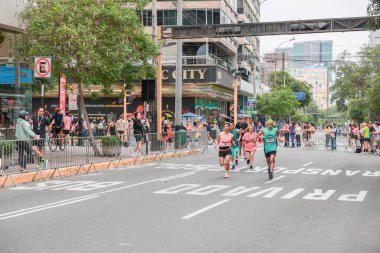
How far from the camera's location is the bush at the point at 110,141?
20448 mm

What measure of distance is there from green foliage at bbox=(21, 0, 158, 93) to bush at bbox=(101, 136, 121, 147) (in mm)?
2464

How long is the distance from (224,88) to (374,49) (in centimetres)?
2341

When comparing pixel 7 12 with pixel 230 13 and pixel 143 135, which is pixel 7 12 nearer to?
pixel 143 135

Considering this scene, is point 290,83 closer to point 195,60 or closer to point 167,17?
point 195,60

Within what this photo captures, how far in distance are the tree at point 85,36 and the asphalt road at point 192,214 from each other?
5633 mm

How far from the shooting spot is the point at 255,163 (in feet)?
73.9

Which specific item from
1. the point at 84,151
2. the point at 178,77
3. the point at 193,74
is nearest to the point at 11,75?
the point at 84,151

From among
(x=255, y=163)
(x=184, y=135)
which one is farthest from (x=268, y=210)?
(x=184, y=135)

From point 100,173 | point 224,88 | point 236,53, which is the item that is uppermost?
point 236,53

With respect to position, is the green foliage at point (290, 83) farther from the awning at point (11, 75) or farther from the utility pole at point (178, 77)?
the awning at point (11, 75)

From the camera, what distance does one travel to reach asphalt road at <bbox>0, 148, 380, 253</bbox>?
7.44 meters

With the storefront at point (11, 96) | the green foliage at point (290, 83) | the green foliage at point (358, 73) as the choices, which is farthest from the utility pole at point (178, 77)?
the green foliage at point (290, 83)

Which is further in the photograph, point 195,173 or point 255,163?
point 255,163

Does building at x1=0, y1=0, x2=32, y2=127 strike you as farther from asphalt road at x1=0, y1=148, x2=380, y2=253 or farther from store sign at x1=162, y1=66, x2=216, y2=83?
store sign at x1=162, y1=66, x2=216, y2=83
